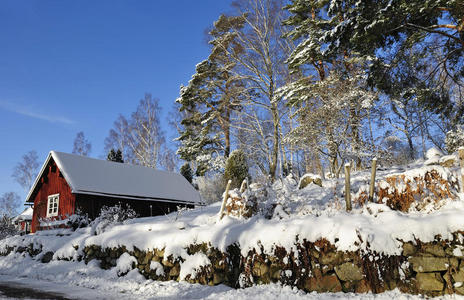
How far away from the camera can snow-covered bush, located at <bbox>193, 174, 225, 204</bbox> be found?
93.6ft

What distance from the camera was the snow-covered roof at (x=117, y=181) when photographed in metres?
19.7

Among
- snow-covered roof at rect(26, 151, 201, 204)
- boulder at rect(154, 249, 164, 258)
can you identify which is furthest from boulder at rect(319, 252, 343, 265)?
snow-covered roof at rect(26, 151, 201, 204)

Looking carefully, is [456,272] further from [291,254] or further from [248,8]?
[248,8]

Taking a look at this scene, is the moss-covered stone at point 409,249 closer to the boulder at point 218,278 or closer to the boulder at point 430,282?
the boulder at point 430,282

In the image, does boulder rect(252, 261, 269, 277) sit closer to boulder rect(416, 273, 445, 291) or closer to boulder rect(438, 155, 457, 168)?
boulder rect(416, 273, 445, 291)

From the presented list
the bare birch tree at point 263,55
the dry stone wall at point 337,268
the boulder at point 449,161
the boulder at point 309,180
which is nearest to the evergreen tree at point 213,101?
the bare birch tree at point 263,55

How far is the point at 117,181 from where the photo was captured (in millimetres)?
21594

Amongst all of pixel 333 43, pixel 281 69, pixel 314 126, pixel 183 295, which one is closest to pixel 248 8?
pixel 281 69

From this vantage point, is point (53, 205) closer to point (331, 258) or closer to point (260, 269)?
point (260, 269)

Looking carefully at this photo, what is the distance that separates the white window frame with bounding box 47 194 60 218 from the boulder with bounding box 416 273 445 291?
831 inches

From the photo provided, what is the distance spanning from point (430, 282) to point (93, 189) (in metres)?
18.4

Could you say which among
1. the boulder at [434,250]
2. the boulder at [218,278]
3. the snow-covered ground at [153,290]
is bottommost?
the snow-covered ground at [153,290]

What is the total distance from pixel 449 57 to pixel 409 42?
1.72 m

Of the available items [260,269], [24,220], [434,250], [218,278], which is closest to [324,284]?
[260,269]
